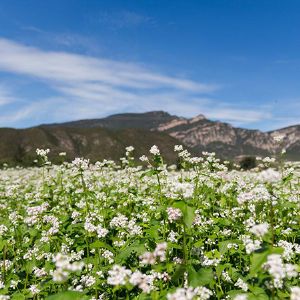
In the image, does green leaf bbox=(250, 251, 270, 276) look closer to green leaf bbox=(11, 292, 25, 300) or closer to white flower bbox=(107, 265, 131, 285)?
white flower bbox=(107, 265, 131, 285)

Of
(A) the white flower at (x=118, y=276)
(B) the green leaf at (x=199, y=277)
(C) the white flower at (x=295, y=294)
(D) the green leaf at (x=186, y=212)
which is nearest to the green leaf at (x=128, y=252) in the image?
(B) the green leaf at (x=199, y=277)

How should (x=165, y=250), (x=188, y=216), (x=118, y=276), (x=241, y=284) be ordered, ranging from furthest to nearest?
(x=241, y=284) → (x=165, y=250) → (x=188, y=216) → (x=118, y=276)

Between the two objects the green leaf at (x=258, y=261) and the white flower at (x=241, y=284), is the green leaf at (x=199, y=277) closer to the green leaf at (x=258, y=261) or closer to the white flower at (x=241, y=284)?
the white flower at (x=241, y=284)

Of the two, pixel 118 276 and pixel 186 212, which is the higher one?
pixel 186 212

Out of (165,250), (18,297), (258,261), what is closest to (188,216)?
(165,250)

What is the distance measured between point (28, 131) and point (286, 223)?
531 ft

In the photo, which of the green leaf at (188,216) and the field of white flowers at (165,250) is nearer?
the field of white flowers at (165,250)

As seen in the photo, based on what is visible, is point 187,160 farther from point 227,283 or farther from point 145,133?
point 145,133

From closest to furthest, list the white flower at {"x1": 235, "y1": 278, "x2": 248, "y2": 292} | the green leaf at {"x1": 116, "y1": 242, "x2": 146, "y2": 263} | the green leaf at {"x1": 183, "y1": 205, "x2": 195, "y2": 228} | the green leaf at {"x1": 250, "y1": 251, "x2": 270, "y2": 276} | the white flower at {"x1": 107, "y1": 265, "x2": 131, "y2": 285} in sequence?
1. the green leaf at {"x1": 250, "y1": 251, "x2": 270, "y2": 276}
2. the white flower at {"x1": 107, "y1": 265, "x2": 131, "y2": 285}
3. the green leaf at {"x1": 183, "y1": 205, "x2": 195, "y2": 228}
4. the white flower at {"x1": 235, "y1": 278, "x2": 248, "y2": 292}
5. the green leaf at {"x1": 116, "y1": 242, "x2": 146, "y2": 263}

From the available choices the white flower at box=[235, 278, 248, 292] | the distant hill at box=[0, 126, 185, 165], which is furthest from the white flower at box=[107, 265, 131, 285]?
the distant hill at box=[0, 126, 185, 165]

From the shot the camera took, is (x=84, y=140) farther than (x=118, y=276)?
Yes

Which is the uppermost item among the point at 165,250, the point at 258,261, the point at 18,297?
the point at 258,261

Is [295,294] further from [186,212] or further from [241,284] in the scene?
[241,284]

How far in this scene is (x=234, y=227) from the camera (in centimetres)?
954
